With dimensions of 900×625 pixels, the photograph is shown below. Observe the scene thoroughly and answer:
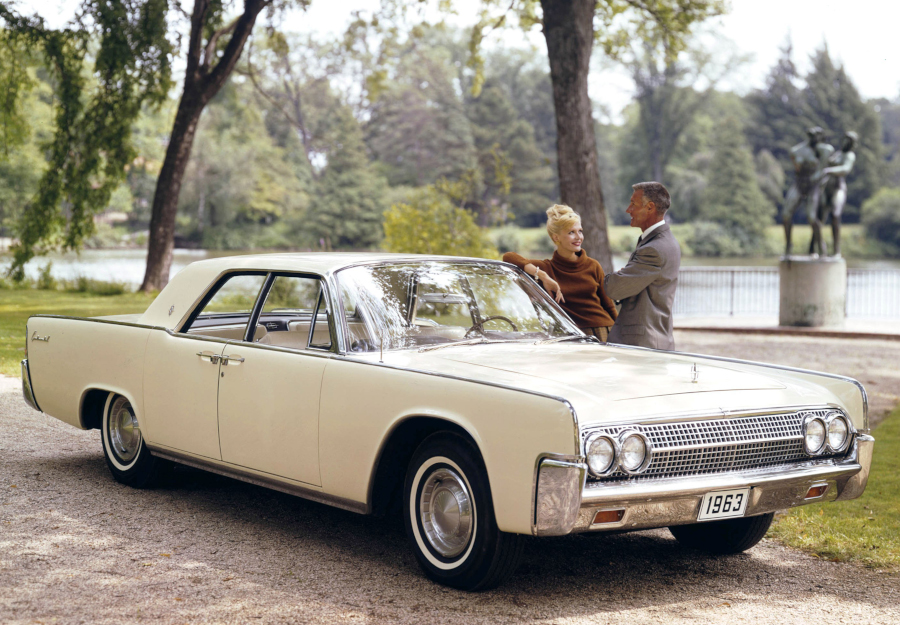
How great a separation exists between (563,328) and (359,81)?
263 feet

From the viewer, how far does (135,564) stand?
4.89 m

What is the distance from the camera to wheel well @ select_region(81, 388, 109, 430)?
6754mm

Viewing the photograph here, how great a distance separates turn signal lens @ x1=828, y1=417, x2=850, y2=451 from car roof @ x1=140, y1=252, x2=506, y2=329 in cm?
220

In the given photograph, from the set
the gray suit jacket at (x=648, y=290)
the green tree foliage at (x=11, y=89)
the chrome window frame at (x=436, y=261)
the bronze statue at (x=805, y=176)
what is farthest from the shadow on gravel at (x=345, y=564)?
the bronze statue at (x=805, y=176)

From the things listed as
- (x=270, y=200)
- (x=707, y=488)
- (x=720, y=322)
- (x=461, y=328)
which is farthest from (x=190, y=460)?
(x=270, y=200)

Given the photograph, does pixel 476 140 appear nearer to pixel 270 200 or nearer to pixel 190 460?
pixel 270 200

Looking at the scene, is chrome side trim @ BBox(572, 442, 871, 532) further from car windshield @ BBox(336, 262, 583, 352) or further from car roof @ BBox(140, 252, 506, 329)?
car roof @ BBox(140, 252, 506, 329)

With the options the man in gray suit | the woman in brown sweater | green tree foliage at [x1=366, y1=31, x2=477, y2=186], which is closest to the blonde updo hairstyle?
the woman in brown sweater

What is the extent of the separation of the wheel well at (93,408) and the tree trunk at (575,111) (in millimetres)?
8598

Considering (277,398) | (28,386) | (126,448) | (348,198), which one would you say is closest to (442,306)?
(277,398)

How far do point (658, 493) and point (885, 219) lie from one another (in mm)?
74358

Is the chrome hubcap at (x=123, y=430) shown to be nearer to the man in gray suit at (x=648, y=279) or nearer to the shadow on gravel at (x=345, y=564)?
the shadow on gravel at (x=345, y=564)

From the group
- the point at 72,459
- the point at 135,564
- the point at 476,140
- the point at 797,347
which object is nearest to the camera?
the point at 135,564

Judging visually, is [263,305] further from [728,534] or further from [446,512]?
[728,534]
